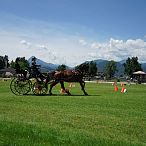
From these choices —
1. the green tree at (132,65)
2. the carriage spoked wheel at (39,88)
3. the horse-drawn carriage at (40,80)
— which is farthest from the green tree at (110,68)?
the carriage spoked wheel at (39,88)

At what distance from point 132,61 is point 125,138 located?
117513mm

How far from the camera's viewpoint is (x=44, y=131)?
10.5m

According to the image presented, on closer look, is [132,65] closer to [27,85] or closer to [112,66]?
[112,66]

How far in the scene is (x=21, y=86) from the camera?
26.0 meters

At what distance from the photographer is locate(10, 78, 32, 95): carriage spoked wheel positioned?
2592 cm

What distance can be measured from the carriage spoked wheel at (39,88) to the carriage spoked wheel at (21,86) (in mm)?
379

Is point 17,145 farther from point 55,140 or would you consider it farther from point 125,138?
point 125,138

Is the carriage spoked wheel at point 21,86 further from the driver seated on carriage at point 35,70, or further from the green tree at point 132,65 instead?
the green tree at point 132,65

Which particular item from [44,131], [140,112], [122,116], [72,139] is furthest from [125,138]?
[140,112]

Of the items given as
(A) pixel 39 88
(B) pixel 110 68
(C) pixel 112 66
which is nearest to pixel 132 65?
(C) pixel 112 66

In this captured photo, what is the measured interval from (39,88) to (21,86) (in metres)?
1.24

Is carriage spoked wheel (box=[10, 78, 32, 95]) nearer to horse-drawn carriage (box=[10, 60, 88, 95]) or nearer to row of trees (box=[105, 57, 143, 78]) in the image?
horse-drawn carriage (box=[10, 60, 88, 95])

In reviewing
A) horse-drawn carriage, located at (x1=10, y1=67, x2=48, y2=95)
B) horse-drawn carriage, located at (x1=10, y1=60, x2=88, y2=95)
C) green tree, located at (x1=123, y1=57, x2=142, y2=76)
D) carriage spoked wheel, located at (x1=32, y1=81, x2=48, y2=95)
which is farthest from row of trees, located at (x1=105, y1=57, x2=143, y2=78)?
horse-drawn carriage, located at (x1=10, y1=67, x2=48, y2=95)

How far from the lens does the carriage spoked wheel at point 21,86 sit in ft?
85.0
